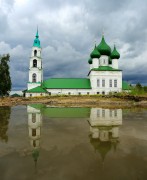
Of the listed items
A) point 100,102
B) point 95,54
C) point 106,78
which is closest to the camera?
point 100,102

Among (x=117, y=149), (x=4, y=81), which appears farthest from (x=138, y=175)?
(x=4, y=81)

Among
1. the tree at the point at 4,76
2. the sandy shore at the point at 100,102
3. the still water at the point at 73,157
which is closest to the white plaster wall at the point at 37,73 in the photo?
the tree at the point at 4,76

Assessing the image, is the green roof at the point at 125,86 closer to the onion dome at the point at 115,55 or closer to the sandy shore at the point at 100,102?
the onion dome at the point at 115,55

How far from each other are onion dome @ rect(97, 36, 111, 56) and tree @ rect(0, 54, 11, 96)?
28613mm

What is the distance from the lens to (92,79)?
6397cm

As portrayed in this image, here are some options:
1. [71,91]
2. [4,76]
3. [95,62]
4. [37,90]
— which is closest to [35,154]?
[4,76]

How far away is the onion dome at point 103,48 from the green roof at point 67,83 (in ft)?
34.3

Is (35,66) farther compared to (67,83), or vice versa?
(35,66)

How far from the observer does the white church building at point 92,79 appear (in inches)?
2516

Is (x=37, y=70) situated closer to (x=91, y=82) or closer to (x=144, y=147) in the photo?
(x=91, y=82)

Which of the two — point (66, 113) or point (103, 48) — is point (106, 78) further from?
point (66, 113)

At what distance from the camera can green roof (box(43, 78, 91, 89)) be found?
65.0 metres

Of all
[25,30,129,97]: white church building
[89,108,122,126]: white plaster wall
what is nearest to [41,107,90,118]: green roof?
[89,108,122,126]: white plaster wall

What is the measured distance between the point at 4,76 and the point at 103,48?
31810 mm
